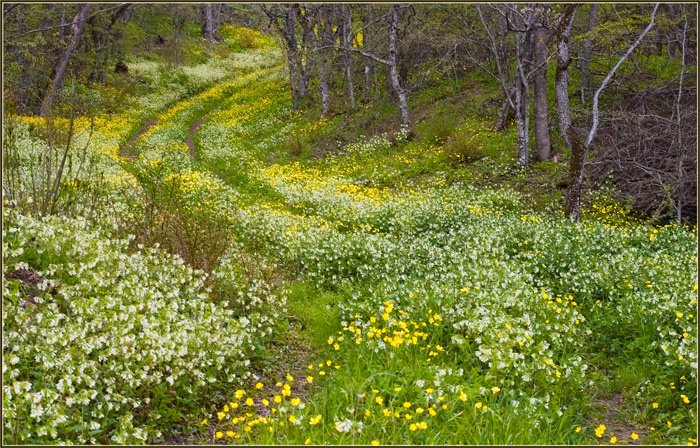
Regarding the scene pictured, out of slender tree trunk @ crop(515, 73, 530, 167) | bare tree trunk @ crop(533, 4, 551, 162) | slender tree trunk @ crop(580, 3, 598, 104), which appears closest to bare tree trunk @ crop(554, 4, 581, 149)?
bare tree trunk @ crop(533, 4, 551, 162)

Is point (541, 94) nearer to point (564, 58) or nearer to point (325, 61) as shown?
point (564, 58)

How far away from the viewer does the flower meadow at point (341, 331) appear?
4387mm

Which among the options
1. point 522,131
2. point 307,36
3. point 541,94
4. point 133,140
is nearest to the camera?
point 522,131

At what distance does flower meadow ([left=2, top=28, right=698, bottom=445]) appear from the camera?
4387mm

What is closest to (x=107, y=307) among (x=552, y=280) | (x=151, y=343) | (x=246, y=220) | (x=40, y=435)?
(x=151, y=343)

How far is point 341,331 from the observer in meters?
6.51

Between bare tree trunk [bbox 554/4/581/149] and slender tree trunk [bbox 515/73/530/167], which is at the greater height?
bare tree trunk [bbox 554/4/581/149]

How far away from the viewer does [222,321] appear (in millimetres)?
6078

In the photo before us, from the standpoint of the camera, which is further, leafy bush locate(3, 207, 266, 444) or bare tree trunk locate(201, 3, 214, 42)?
bare tree trunk locate(201, 3, 214, 42)

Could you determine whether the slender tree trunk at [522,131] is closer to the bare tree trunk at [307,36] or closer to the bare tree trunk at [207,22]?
the bare tree trunk at [307,36]

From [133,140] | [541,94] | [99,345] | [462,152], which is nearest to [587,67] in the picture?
[541,94]

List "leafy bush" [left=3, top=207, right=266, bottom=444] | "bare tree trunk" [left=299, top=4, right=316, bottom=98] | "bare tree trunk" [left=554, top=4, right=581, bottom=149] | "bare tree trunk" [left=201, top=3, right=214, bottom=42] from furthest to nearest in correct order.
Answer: "bare tree trunk" [left=201, top=3, right=214, bottom=42], "bare tree trunk" [left=299, top=4, right=316, bottom=98], "bare tree trunk" [left=554, top=4, right=581, bottom=149], "leafy bush" [left=3, top=207, right=266, bottom=444]

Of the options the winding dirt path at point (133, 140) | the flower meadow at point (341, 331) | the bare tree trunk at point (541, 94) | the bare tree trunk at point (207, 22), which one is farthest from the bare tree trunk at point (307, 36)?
the bare tree trunk at point (207, 22)

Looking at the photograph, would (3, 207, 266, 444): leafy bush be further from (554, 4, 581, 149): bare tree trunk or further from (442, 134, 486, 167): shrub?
(442, 134, 486, 167): shrub
